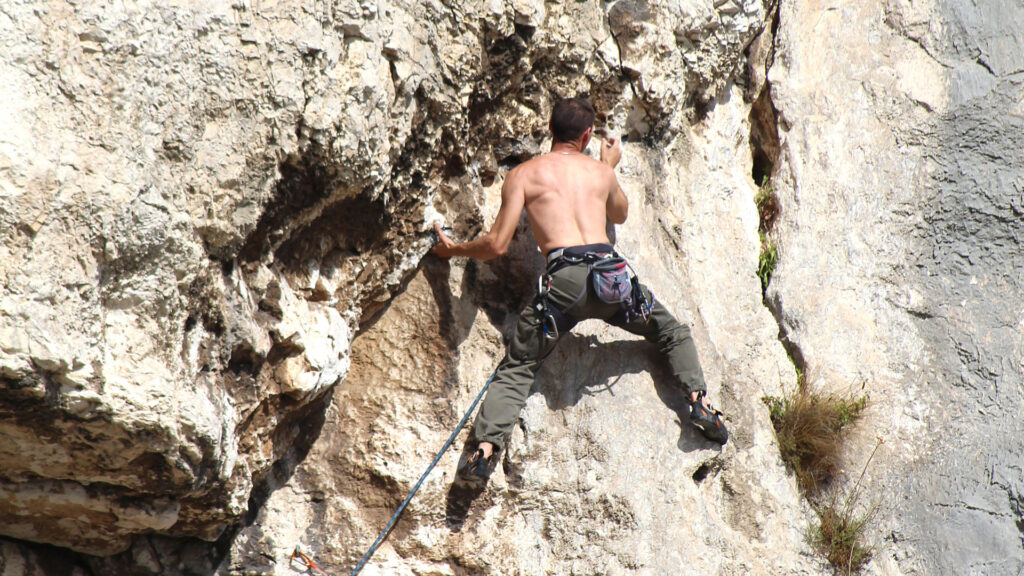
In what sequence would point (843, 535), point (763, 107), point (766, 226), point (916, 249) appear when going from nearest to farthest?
point (843, 535) < point (916, 249) < point (766, 226) < point (763, 107)

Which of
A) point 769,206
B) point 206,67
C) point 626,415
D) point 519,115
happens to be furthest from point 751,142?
point 206,67

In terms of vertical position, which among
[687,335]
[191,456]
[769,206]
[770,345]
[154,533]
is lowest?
[770,345]

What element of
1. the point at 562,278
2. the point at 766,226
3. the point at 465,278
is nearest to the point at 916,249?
the point at 766,226

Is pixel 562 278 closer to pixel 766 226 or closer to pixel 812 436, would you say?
pixel 812 436

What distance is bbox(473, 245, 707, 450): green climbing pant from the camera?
13.0ft

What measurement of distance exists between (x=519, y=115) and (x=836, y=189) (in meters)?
2.19

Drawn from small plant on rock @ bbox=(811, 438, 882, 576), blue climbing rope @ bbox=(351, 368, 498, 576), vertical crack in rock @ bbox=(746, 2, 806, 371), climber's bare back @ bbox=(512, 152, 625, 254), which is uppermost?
climber's bare back @ bbox=(512, 152, 625, 254)

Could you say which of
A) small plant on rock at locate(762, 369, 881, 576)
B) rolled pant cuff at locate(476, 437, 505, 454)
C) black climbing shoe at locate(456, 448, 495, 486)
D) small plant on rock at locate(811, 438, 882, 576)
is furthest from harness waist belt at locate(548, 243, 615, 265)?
small plant on rock at locate(811, 438, 882, 576)

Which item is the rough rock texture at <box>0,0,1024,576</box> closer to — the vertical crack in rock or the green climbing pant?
the vertical crack in rock

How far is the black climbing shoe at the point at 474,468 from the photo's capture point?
A: 3885 mm

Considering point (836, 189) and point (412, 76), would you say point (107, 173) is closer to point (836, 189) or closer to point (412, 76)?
point (412, 76)

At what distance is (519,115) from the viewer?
14.9ft

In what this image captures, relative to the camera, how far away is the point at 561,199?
409cm

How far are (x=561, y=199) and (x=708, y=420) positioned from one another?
1.34m
